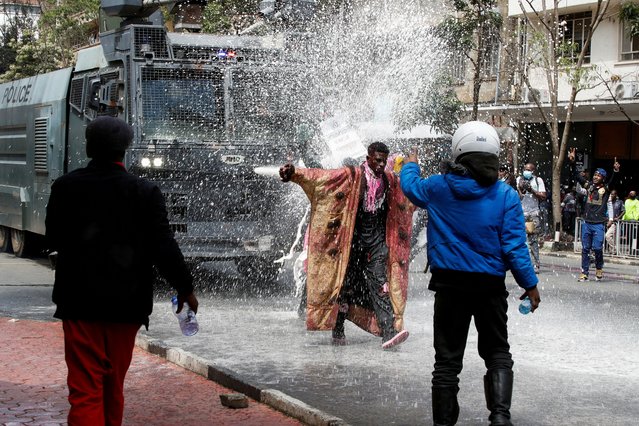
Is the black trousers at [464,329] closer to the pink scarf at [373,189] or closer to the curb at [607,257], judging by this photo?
the pink scarf at [373,189]

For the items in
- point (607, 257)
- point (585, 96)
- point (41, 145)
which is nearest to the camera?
point (41, 145)

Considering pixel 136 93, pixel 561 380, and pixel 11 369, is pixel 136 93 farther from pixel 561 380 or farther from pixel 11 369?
pixel 561 380

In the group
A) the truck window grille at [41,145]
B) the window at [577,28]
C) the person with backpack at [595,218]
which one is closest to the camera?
the truck window grille at [41,145]

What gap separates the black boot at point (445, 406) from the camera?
564 cm

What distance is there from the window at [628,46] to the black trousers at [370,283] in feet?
71.4

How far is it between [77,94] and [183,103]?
8.39 ft

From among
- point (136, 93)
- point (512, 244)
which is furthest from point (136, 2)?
point (512, 244)

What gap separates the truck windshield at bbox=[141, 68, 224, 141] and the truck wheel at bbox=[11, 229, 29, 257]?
6.75 meters

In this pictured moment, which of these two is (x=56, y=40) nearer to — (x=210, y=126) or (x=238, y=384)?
(x=210, y=126)

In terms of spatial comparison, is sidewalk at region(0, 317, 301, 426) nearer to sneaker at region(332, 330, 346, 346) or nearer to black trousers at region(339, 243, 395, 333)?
sneaker at region(332, 330, 346, 346)

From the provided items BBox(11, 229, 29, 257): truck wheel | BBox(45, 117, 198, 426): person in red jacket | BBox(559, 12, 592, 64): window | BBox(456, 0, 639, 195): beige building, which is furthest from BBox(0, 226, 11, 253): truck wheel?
BBox(559, 12, 592, 64): window

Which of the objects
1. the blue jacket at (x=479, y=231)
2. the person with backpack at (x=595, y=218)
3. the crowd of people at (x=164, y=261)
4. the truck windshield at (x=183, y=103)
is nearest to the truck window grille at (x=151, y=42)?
the truck windshield at (x=183, y=103)

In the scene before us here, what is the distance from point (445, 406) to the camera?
5.64 meters

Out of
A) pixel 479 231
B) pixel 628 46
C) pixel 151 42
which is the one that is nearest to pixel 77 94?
pixel 151 42
